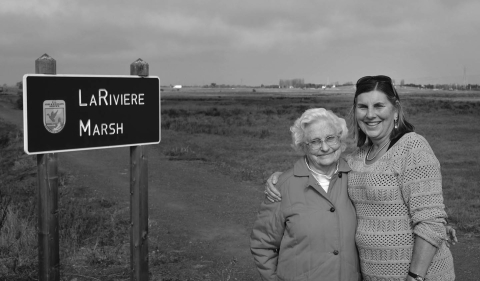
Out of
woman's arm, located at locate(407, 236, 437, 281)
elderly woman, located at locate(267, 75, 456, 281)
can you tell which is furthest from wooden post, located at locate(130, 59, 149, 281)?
woman's arm, located at locate(407, 236, 437, 281)

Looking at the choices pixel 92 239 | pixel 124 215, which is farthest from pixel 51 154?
pixel 124 215

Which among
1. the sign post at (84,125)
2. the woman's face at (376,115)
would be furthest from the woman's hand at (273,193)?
the sign post at (84,125)

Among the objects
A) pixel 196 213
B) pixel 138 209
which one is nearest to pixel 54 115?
pixel 138 209

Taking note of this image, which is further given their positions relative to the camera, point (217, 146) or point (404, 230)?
point (217, 146)

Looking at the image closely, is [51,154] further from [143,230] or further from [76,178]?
[76,178]

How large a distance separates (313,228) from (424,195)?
1.82 feet

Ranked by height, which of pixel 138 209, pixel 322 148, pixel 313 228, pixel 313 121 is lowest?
pixel 138 209

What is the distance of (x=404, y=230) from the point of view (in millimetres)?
2479

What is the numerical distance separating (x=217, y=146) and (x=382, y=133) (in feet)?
48.8

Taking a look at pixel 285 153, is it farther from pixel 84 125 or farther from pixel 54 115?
pixel 54 115

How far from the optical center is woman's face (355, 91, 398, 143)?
2619 millimetres

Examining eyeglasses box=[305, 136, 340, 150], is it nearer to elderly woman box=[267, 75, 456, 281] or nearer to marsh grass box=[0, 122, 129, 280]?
elderly woman box=[267, 75, 456, 281]

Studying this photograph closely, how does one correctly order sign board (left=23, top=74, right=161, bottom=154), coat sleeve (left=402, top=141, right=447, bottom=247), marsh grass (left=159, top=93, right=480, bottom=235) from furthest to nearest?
marsh grass (left=159, top=93, right=480, bottom=235) → sign board (left=23, top=74, right=161, bottom=154) → coat sleeve (left=402, top=141, right=447, bottom=247)

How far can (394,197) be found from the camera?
2465 millimetres
